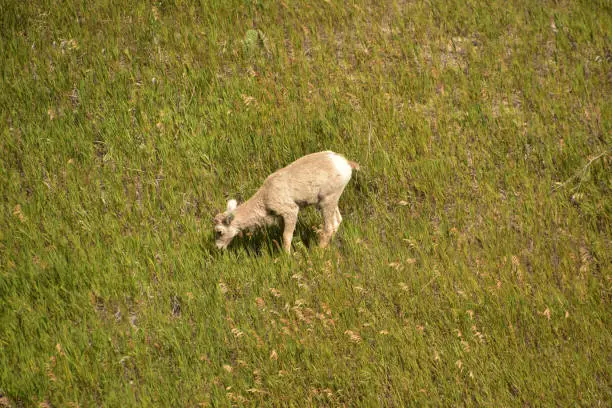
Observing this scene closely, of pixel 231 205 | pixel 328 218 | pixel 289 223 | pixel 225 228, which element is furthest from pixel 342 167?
pixel 225 228

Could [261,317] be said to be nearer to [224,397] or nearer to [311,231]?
[224,397]

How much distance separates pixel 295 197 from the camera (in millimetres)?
6852

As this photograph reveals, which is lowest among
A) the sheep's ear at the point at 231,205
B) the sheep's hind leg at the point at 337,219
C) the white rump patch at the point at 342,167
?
the sheep's hind leg at the point at 337,219

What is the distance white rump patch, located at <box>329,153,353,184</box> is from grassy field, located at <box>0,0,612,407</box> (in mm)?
537

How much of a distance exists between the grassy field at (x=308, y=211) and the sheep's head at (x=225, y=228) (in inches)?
7.6

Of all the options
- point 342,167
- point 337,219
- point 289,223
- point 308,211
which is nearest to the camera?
point 342,167

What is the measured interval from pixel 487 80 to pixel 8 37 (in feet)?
23.5

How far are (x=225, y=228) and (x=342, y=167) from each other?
148 centimetres

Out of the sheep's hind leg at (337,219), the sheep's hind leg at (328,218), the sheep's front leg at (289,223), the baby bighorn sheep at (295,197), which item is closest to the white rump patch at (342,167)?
the baby bighorn sheep at (295,197)

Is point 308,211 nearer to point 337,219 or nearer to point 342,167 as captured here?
point 337,219

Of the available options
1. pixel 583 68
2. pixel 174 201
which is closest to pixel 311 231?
pixel 174 201

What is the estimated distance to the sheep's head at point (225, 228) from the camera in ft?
22.5

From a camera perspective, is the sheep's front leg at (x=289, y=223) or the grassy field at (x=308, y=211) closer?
the grassy field at (x=308, y=211)

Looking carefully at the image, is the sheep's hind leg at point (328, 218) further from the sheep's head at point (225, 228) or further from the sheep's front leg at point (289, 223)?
the sheep's head at point (225, 228)
